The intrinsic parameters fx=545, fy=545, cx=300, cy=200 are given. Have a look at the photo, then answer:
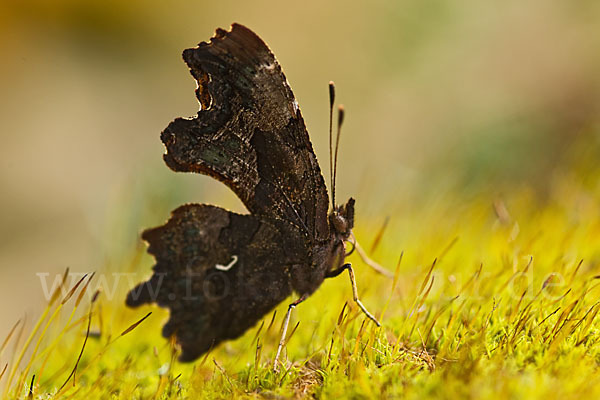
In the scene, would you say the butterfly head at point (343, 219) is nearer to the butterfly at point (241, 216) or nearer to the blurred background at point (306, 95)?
the butterfly at point (241, 216)

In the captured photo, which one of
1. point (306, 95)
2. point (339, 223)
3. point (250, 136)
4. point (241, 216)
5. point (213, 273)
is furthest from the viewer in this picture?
point (306, 95)

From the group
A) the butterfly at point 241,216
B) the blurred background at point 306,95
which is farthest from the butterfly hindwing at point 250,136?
the blurred background at point 306,95

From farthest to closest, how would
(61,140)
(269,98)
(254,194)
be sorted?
(61,140), (254,194), (269,98)

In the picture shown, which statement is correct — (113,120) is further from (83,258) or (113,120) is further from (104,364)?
(104,364)

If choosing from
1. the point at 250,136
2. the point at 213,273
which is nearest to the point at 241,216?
the point at 213,273

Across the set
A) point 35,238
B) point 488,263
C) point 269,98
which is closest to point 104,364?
point 269,98

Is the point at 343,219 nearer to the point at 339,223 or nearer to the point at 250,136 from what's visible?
the point at 339,223

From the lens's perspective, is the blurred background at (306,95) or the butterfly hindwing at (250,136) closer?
the butterfly hindwing at (250,136)

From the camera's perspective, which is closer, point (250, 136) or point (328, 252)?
point (250, 136)
